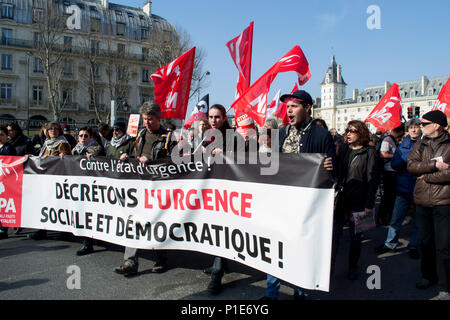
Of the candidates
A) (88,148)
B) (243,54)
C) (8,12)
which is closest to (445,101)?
(243,54)

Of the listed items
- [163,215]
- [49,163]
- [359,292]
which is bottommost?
[359,292]

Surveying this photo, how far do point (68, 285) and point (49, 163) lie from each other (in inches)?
84.8

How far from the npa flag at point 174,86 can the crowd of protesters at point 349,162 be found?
75 centimetres

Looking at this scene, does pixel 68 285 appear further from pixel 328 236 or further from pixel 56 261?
pixel 328 236

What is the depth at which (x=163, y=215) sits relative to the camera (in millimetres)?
4254

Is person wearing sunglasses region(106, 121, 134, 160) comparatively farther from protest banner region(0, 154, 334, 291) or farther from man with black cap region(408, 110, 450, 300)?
man with black cap region(408, 110, 450, 300)

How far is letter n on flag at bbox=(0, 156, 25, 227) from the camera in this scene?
18.1 ft

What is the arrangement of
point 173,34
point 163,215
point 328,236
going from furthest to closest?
1. point 173,34
2. point 163,215
3. point 328,236

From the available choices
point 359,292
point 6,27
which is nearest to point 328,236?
point 359,292

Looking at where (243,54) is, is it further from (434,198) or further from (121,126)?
(434,198)

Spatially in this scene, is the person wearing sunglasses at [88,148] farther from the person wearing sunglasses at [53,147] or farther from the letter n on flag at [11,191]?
the letter n on flag at [11,191]

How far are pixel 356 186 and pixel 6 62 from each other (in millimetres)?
50749

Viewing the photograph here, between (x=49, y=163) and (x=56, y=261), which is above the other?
(x=49, y=163)

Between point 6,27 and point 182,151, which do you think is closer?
point 182,151
